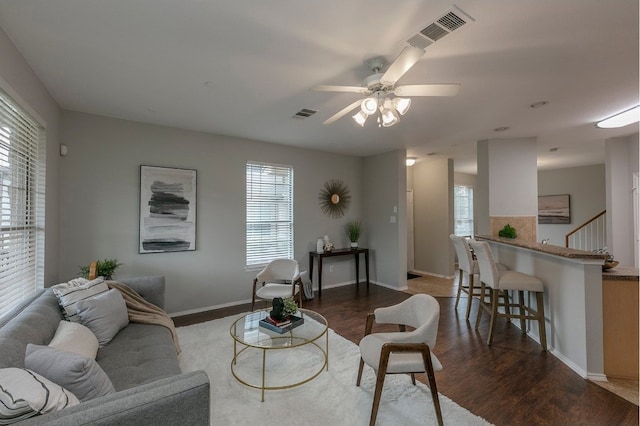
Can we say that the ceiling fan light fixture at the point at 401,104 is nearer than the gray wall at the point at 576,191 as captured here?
Yes

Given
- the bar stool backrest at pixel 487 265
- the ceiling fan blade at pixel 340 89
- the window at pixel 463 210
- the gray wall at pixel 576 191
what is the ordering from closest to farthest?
the ceiling fan blade at pixel 340 89, the bar stool backrest at pixel 487 265, the gray wall at pixel 576 191, the window at pixel 463 210

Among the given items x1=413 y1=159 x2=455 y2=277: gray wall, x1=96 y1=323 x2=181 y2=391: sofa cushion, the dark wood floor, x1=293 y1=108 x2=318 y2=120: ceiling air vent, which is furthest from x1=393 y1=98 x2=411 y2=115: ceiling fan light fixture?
x1=413 y1=159 x2=455 y2=277: gray wall

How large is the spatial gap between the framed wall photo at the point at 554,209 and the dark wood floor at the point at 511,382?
581 cm

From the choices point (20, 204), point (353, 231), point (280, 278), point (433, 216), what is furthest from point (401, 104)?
point (433, 216)

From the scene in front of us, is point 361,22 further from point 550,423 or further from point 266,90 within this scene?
point 550,423

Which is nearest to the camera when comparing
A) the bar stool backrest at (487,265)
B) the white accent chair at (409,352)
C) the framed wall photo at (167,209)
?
the white accent chair at (409,352)

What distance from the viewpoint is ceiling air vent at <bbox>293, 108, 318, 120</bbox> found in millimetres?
3221

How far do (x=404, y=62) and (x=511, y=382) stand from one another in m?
2.54

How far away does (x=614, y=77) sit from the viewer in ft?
8.18

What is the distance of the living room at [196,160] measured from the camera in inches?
89.7

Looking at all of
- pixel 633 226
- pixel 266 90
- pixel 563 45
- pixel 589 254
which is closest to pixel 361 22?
pixel 266 90

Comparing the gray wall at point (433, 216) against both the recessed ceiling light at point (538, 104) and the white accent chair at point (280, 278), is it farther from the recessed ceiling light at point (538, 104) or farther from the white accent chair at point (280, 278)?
the white accent chair at point (280, 278)

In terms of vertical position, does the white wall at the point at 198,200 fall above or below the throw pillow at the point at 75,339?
above

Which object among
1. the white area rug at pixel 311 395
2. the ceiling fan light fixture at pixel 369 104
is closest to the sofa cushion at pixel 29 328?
the white area rug at pixel 311 395
